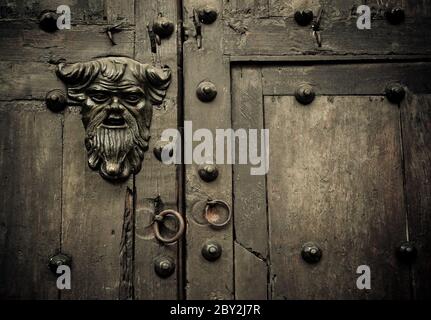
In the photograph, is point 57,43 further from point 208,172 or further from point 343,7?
point 343,7

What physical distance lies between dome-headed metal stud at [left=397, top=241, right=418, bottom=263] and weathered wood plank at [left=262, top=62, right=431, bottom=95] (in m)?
0.41

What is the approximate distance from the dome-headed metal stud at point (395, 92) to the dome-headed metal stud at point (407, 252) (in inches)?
14.9

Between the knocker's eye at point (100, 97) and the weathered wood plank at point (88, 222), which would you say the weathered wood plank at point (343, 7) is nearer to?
the knocker's eye at point (100, 97)

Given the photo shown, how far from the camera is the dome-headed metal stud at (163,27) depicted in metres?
1.44

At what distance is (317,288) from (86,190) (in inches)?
25.2

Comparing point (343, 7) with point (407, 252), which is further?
point (343, 7)

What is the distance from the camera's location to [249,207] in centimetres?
140

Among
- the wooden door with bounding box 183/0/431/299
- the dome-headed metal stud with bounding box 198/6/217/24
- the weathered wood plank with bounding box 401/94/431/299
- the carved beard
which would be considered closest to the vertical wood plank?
the wooden door with bounding box 183/0/431/299

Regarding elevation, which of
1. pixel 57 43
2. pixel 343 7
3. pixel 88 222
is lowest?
pixel 88 222

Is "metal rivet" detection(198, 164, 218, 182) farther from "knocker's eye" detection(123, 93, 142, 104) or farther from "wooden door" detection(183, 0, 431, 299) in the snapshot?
"knocker's eye" detection(123, 93, 142, 104)

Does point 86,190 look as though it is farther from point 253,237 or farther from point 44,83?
point 253,237

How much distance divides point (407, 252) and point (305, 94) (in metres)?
0.48

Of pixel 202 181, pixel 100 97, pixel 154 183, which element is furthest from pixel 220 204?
pixel 100 97
